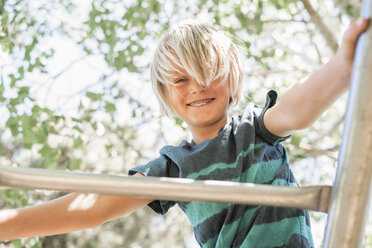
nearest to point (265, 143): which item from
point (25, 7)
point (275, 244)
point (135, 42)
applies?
point (275, 244)

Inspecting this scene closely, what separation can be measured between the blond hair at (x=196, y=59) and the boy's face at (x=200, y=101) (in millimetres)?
18

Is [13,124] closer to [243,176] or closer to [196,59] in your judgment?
[196,59]

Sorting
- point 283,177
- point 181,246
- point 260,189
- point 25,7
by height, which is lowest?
point 181,246

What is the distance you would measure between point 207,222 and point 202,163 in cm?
12

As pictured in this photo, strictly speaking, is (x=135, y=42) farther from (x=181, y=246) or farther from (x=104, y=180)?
(x=104, y=180)

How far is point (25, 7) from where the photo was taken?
2.84 meters

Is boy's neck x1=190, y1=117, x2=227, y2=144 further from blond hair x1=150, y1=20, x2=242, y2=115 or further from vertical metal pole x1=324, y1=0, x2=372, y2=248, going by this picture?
vertical metal pole x1=324, y1=0, x2=372, y2=248

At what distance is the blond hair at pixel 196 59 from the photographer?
1091 mm

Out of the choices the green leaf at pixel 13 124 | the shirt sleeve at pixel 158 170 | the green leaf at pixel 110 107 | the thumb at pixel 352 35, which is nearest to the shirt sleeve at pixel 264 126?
the shirt sleeve at pixel 158 170

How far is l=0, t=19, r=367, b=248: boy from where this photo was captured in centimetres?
96

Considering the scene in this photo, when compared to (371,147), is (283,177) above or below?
below

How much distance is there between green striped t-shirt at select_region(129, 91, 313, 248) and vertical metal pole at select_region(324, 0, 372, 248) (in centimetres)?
41

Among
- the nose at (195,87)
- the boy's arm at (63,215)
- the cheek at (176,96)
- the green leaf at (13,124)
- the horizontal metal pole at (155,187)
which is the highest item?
the nose at (195,87)

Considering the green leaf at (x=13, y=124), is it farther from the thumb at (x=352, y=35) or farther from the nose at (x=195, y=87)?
the thumb at (x=352, y=35)
